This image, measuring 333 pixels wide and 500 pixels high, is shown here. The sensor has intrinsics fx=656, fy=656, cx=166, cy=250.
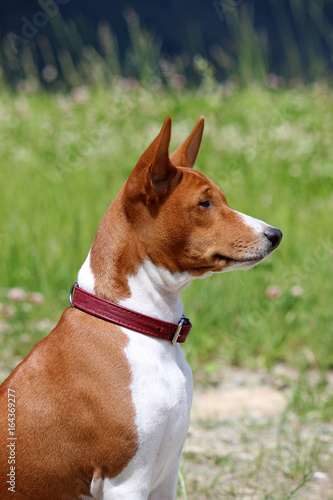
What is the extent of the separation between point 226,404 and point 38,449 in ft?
5.90

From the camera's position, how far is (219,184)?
16.9ft

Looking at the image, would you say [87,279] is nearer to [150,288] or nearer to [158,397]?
[150,288]

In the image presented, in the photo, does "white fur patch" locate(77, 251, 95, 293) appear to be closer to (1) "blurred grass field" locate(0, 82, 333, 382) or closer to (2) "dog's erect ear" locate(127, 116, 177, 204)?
(2) "dog's erect ear" locate(127, 116, 177, 204)

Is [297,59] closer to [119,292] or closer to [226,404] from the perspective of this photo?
[226,404]

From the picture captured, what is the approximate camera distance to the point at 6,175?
5.45 metres

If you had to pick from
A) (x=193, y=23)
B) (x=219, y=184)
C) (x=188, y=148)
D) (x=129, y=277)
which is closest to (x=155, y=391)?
(x=129, y=277)

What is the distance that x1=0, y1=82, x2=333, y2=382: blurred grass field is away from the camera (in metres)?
3.95

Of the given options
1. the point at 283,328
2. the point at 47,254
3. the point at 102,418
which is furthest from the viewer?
the point at 47,254

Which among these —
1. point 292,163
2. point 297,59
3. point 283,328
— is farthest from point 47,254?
point 297,59

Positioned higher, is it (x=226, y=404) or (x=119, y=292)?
(x=119, y=292)

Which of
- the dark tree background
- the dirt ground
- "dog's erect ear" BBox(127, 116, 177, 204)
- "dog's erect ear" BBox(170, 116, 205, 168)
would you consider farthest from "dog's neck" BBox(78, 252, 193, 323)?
the dark tree background

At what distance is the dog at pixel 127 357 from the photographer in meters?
1.84

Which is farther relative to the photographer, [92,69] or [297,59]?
[297,59]

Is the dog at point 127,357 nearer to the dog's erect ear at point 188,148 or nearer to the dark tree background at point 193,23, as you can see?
the dog's erect ear at point 188,148
